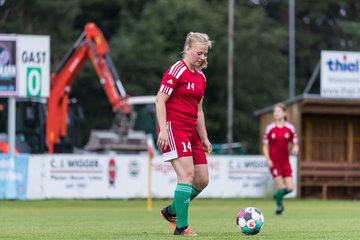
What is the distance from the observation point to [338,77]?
1214 inches

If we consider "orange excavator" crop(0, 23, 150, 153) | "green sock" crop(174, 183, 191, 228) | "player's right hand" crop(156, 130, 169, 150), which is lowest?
"green sock" crop(174, 183, 191, 228)

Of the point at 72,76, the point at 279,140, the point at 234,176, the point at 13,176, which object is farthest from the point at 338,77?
the point at 279,140

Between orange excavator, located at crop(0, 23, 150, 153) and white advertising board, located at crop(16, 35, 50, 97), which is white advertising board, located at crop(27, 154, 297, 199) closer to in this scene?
white advertising board, located at crop(16, 35, 50, 97)

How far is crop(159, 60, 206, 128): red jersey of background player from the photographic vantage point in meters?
11.1

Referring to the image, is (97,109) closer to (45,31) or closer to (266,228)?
(45,31)

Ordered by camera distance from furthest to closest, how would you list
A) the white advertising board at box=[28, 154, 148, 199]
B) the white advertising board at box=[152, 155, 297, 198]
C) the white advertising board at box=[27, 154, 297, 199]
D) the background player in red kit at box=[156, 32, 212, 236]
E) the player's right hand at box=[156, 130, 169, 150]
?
the white advertising board at box=[152, 155, 297, 198]
the white advertising board at box=[27, 154, 297, 199]
the white advertising board at box=[28, 154, 148, 199]
the background player in red kit at box=[156, 32, 212, 236]
the player's right hand at box=[156, 130, 169, 150]

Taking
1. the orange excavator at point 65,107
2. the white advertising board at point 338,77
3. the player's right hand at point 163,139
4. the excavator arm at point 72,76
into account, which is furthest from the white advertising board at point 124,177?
the player's right hand at point 163,139

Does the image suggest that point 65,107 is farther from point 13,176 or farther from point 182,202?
point 182,202

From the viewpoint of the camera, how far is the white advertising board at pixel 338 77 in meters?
30.7

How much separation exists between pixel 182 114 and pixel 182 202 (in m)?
0.99

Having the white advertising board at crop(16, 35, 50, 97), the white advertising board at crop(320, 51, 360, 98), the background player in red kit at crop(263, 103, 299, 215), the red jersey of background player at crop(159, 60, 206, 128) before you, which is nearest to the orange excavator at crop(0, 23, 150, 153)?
the white advertising board at crop(16, 35, 50, 97)

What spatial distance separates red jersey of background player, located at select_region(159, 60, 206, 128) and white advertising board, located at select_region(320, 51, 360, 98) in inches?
781

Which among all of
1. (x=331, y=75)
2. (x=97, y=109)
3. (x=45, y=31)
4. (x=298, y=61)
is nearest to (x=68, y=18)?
(x=45, y=31)

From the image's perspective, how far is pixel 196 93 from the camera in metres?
11.2
